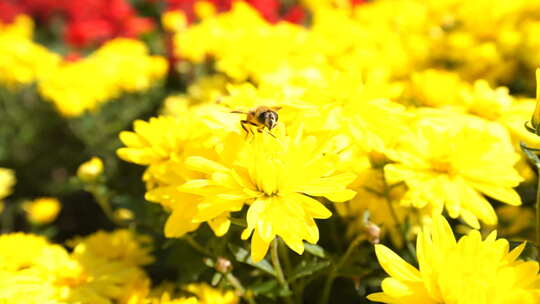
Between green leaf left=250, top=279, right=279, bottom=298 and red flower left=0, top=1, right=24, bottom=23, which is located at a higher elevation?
red flower left=0, top=1, right=24, bottom=23

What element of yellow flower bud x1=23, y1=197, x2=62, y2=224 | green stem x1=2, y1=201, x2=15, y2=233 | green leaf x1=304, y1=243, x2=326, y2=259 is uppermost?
green leaf x1=304, y1=243, x2=326, y2=259

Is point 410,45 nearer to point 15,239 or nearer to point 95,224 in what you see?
point 95,224

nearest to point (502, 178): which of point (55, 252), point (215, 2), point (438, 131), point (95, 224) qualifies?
point (438, 131)

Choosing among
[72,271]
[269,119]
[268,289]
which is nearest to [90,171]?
[72,271]

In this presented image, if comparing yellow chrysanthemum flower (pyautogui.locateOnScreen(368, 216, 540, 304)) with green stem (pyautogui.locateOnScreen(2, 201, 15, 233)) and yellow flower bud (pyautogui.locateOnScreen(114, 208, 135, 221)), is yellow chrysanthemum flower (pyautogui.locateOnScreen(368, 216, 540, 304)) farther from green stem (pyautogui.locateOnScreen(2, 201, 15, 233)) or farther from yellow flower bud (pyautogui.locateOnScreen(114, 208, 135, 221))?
green stem (pyautogui.locateOnScreen(2, 201, 15, 233))

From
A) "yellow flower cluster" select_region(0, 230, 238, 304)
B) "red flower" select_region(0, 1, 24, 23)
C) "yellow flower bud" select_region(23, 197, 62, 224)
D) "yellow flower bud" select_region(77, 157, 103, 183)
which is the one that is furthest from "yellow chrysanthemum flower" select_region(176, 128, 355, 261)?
"red flower" select_region(0, 1, 24, 23)

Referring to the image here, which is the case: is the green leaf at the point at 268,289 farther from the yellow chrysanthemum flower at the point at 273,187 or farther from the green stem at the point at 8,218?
the green stem at the point at 8,218
